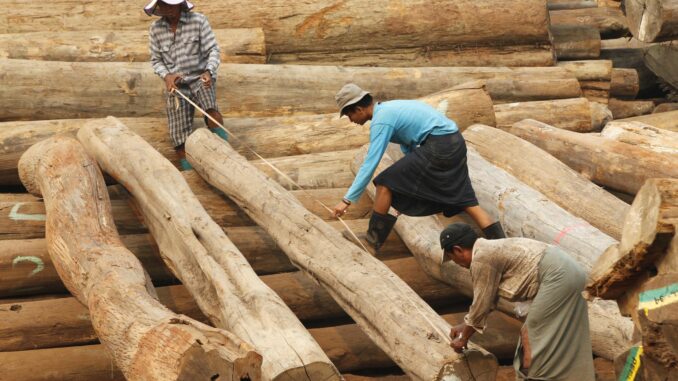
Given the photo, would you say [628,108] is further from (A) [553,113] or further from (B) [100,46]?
(B) [100,46]

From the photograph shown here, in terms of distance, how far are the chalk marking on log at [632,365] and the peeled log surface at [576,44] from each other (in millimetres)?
8131

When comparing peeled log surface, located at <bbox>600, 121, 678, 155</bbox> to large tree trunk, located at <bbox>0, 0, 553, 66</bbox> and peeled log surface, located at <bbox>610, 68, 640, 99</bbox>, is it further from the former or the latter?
peeled log surface, located at <bbox>610, 68, 640, 99</bbox>

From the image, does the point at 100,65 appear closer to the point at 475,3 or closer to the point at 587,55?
the point at 475,3

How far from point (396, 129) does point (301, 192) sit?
4.60ft

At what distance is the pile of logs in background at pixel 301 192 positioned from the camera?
6.04 metres

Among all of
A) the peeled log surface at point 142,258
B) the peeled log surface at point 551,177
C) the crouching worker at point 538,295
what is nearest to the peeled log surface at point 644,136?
the peeled log surface at point 551,177

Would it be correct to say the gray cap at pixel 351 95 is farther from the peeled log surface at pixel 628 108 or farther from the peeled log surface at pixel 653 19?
the peeled log surface at pixel 628 108

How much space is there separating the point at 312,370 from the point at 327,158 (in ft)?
13.8

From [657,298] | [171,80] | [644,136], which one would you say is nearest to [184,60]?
[171,80]

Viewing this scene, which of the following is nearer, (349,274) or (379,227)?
(349,274)

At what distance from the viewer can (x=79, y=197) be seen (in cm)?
838

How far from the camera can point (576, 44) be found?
13.5 metres

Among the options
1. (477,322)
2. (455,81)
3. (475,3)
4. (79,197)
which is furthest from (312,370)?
(475,3)

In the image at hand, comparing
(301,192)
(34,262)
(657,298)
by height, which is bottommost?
(34,262)
